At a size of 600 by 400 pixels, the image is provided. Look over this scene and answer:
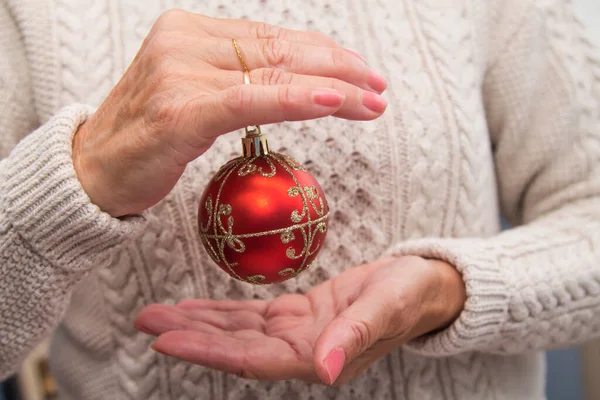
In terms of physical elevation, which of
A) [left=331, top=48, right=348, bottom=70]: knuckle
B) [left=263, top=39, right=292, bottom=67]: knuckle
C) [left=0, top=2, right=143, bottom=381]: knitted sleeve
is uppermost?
[left=263, top=39, right=292, bottom=67]: knuckle

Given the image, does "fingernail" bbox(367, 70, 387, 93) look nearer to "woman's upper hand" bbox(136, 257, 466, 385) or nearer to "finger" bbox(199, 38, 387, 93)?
"finger" bbox(199, 38, 387, 93)

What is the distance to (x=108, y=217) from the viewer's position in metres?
0.57

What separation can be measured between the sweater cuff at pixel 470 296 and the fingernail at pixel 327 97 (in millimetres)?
334

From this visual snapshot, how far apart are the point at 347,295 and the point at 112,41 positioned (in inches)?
18.6

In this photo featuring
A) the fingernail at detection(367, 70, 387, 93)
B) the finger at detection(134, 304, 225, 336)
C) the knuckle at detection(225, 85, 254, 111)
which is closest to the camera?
the knuckle at detection(225, 85, 254, 111)

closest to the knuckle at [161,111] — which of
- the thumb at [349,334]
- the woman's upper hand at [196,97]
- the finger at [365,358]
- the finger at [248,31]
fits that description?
the woman's upper hand at [196,97]

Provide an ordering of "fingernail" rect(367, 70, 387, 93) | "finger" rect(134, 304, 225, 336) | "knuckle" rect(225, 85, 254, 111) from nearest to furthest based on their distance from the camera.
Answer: "knuckle" rect(225, 85, 254, 111) → "fingernail" rect(367, 70, 387, 93) → "finger" rect(134, 304, 225, 336)

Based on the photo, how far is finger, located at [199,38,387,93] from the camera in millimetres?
529

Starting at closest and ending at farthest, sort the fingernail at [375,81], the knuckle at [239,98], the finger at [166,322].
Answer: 1. the knuckle at [239,98]
2. the fingernail at [375,81]
3. the finger at [166,322]

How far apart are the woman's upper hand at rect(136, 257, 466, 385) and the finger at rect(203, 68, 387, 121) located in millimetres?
207

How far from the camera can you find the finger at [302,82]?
509 millimetres

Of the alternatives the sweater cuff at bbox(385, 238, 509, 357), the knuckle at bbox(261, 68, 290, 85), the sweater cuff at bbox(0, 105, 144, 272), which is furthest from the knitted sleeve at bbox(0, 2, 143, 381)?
the sweater cuff at bbox(385, 238, 509, 357)

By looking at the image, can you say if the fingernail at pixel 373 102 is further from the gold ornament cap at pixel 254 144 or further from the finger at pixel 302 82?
the gold ornament cap at pixel 254 144

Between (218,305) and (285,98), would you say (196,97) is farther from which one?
(218,305)
